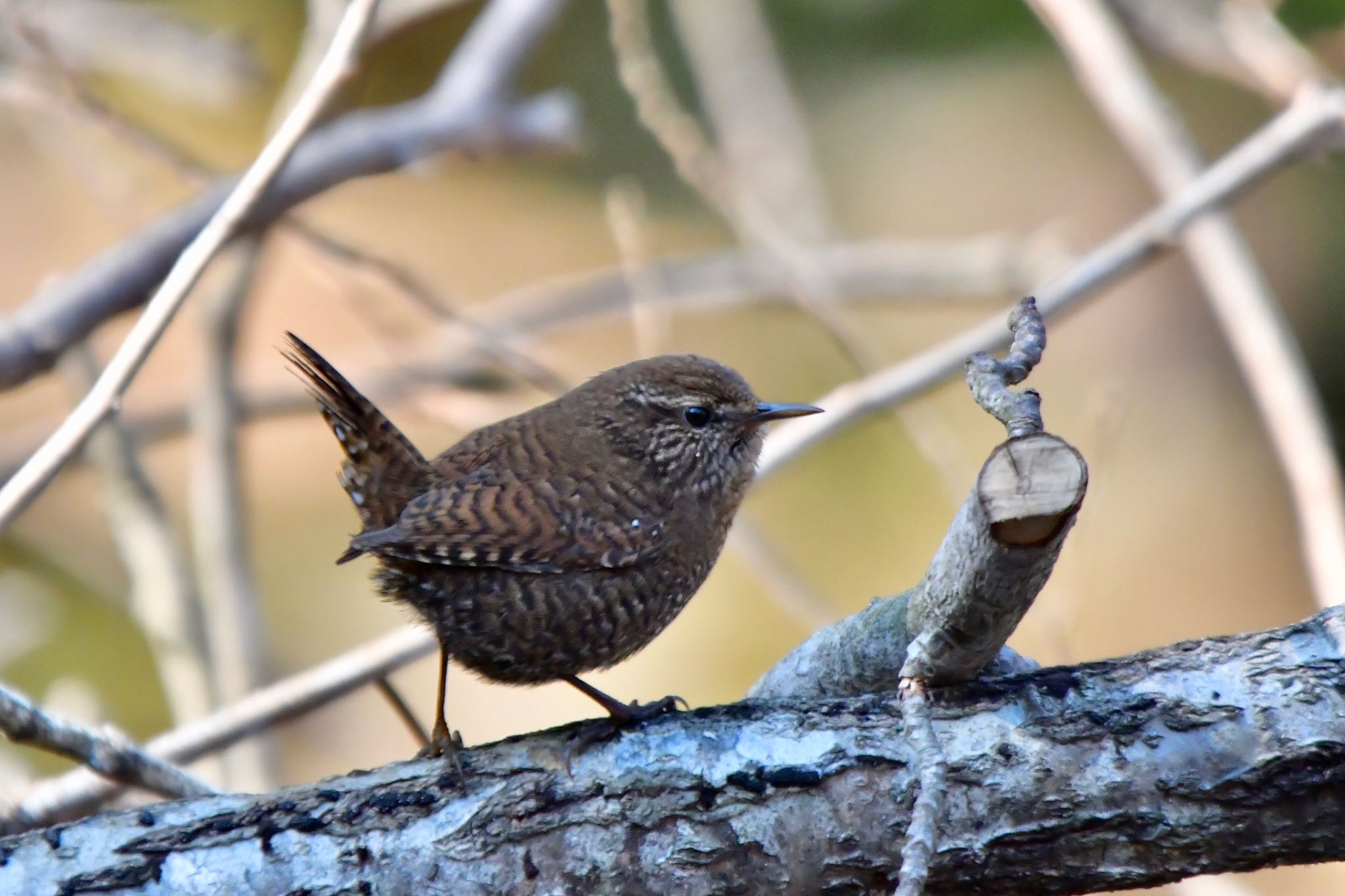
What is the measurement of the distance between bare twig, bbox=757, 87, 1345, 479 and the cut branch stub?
1.49 meters

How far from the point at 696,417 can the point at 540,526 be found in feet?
1.72

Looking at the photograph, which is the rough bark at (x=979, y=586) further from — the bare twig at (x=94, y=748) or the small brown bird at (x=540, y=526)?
the bare twig at (x=94, y=748)

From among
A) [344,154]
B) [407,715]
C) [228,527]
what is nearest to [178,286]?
[407,715]

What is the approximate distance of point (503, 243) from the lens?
688 centimetres

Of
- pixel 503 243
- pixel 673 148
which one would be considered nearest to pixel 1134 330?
pixel 503 243

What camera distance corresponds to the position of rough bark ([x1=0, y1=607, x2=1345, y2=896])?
183 cm

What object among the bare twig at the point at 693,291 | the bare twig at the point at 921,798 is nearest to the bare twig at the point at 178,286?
the bare twig at the point at 921,798

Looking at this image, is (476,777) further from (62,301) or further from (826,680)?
(62,301)

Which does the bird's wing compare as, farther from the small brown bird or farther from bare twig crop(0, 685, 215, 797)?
bare twig crop(0, 685, 215, 797)

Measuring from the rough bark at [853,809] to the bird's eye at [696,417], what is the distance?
912mm

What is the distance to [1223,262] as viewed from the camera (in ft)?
11.9

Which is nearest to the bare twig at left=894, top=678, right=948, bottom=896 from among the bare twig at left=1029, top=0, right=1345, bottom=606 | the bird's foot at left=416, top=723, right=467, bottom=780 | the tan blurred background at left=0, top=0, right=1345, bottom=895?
the bird's foot at left=416, top=723, right=467, bottom=780

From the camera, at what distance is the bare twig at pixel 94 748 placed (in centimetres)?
217

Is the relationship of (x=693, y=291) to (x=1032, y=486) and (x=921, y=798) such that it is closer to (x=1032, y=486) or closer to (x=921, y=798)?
(x=1032, y=486)
